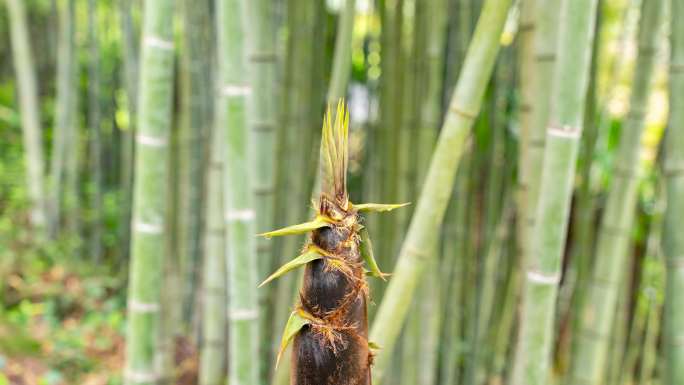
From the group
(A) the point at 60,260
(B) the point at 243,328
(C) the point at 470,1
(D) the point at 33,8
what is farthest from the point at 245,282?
(D) the point at 33,8

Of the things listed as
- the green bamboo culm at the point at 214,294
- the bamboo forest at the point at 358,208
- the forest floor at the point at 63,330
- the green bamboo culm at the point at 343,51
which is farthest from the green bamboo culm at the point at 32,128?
the green bamboo culm at the point at 343,51

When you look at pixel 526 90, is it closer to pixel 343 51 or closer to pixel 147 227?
pixel 343 51

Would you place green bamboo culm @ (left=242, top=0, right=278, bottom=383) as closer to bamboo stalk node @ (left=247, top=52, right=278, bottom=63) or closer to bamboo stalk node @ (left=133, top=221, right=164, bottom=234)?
bamboo stalk node @ (left=247, top=52, right=278, bottom=63)

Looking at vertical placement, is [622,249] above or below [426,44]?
below

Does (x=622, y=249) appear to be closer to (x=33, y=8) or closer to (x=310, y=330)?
(x=310, y=330)

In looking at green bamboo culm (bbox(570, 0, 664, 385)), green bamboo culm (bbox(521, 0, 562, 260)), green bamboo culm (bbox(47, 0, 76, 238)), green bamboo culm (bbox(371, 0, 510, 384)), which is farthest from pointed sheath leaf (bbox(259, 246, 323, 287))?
green bamboo culm (bbox(47, 0, 76, 238))

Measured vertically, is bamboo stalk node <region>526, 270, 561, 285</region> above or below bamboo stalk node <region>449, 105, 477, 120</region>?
below

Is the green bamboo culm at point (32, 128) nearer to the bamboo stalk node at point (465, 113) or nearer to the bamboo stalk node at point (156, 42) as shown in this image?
the bamboo stalk node at point (156, 42)
